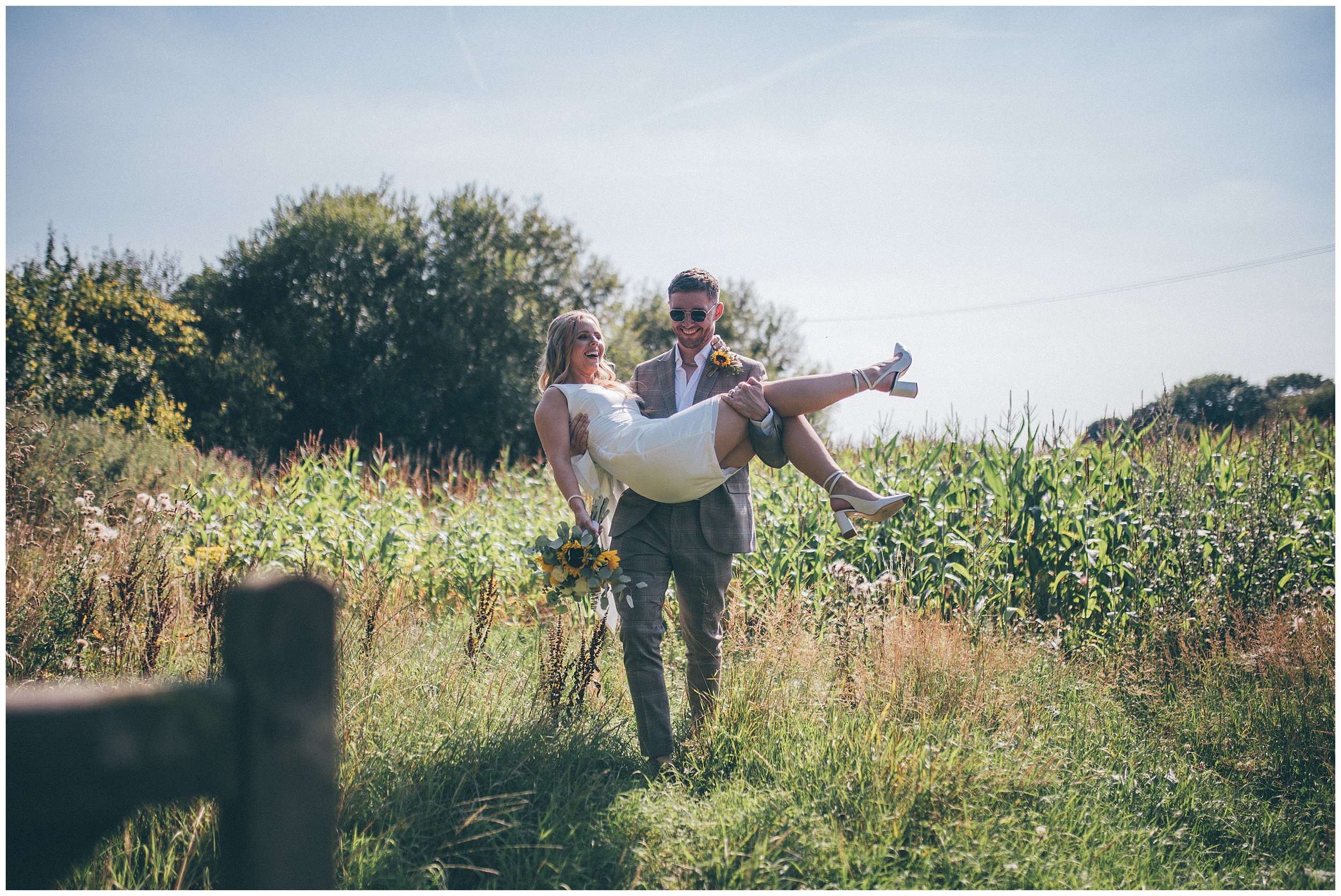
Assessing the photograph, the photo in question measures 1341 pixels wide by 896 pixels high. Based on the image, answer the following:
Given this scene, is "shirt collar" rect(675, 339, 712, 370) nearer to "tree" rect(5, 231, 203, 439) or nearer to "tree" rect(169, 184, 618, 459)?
"tree" rect(5, 231, 203, 439)

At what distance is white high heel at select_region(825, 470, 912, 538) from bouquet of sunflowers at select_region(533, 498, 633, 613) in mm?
966

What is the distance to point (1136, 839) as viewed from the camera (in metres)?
2.66

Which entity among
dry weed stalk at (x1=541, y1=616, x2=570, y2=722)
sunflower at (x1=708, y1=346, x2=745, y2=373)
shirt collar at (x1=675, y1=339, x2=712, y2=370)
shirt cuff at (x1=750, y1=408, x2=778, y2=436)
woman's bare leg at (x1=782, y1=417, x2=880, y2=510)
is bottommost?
dry weed stalk at (x1=541, y1=616, x2=570, y2=722)

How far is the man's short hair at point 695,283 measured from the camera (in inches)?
129

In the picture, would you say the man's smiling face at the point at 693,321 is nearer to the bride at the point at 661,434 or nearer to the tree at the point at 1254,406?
the bride at the point at 661,434

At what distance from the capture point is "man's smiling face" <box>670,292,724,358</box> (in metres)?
3.26

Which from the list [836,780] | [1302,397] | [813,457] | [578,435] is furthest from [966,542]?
[1302,397]

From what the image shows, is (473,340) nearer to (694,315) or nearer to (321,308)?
(321,308)

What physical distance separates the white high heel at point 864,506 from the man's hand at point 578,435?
1.06m

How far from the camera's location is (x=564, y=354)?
11.1 ft

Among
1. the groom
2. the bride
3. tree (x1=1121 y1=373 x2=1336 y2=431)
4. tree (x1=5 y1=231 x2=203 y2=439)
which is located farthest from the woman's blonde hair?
tree (x1=5 y1=231 x2=203 y2=439)

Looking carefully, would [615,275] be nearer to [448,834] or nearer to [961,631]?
[961,631]

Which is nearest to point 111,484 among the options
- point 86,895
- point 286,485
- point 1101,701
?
point 286,485

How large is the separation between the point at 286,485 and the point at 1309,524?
8201 millimetres
